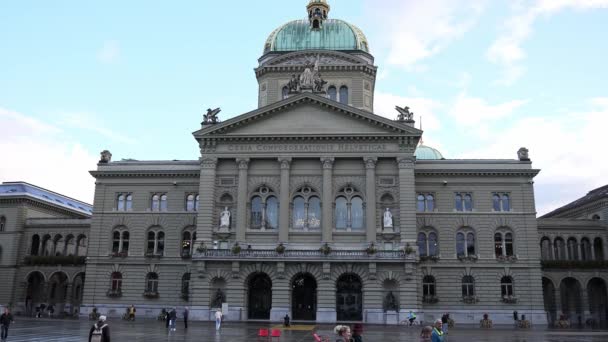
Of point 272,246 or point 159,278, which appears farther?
point 159,278

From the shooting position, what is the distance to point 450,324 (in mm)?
52156

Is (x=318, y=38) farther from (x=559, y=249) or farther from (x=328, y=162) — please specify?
(x=559, y=249)

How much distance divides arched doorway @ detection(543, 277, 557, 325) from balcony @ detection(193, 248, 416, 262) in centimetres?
2232

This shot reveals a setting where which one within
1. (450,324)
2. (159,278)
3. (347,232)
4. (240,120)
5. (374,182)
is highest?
(240,120)

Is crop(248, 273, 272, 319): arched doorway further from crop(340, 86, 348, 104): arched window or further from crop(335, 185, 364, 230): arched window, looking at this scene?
crop(340, 86, 348, 104): arched window

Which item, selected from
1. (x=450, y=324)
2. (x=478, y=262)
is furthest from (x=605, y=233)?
(x=450, y=324)

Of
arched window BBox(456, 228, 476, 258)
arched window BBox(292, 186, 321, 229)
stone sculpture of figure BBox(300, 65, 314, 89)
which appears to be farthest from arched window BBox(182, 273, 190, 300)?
arched window BBox(456, 228, 476, 258)

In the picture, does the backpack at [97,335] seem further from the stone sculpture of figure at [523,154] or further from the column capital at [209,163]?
the stone sculpture of figure at [523,154]

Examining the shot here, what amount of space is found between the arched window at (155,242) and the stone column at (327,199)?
18686 millimetres

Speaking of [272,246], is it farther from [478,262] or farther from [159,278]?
[478,262]

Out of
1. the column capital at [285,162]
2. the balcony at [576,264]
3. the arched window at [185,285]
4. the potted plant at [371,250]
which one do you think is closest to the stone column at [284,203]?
the column capital at [285,162]

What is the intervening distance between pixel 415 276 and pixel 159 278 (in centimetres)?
2651

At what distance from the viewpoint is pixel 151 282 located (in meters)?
61.6

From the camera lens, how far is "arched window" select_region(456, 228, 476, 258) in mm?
60031
